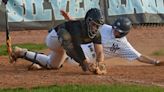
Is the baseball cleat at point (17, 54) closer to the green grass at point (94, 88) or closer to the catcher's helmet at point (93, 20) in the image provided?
the catcher's helmet at point (93, 20)

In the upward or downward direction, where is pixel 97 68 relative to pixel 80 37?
downward

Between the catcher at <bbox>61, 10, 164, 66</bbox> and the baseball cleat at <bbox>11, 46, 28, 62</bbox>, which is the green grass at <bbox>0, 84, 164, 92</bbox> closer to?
the catcher at <bbox>61, 10, 164, 66</bbox>

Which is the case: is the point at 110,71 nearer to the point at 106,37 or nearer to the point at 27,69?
the point at 106,37

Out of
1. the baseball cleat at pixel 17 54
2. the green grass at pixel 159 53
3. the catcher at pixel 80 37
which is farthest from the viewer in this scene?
the green grass at pixel 159 53

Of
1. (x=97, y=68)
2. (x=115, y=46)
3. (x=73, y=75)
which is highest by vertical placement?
(x=115, y=46)

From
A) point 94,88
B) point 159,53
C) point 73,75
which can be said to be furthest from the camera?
point 159,53

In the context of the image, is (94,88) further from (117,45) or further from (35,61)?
(35,61)

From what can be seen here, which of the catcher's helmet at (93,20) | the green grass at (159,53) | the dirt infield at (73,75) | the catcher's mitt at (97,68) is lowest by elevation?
the green grass at (159,53)

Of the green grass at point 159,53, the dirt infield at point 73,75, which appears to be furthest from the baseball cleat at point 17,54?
the green grass at point 159,53

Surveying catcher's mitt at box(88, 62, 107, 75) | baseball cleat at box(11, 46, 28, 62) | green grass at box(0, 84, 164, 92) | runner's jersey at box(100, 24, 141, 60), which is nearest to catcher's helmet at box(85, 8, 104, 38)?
catcher's mitt at box(88, 62, 107, 75)

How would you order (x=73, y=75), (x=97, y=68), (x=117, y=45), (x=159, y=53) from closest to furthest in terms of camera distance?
1. (x=97, y=68)
2. (x=73, y=75)
3. (x=117, y=45)
4. (x=159, y=53)

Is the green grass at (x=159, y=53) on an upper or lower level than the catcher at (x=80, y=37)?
lower

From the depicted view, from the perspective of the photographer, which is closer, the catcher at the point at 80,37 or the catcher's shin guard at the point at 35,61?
the catcher at the point at 80,37

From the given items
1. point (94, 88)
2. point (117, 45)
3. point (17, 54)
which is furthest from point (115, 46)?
point (94, 88)
